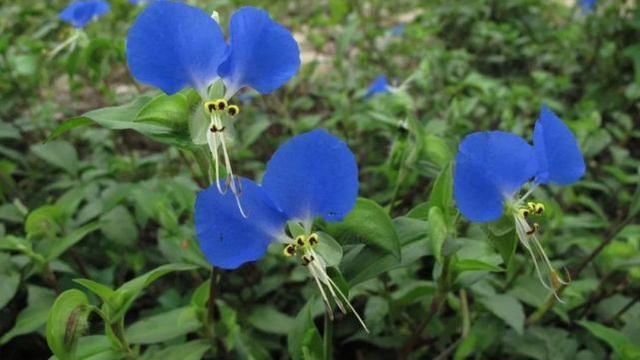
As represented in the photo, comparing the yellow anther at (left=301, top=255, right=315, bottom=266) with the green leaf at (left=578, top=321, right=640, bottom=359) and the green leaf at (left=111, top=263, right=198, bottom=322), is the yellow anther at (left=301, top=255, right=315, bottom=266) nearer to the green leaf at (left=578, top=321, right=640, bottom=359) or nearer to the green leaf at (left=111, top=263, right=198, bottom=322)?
the green leaf at (left=111, top=263, right=198, bottom=322)

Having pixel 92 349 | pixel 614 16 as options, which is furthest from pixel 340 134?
pixel 614 16

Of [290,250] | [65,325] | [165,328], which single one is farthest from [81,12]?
[290,250]

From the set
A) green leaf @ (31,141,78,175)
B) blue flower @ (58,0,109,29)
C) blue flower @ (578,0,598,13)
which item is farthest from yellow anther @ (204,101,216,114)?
blue flower @ (578,0,598,13)

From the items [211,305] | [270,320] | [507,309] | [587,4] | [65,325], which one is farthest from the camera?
[587,4]

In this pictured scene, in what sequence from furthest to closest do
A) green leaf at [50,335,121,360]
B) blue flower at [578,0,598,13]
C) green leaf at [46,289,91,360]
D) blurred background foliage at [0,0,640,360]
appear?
blue flower at [578,0,598,13]
blurred background foliage at [0,0,640,360]
green leaf at [50,335,121,360]
green leaf at [46,289,91,360]

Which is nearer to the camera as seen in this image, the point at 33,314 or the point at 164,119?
the point at 164,119

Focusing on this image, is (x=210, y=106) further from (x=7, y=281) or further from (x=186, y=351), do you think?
(x=7, y=281)

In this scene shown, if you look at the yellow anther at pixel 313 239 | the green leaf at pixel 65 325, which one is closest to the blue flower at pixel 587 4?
the yellow anther at pixel 313 239
